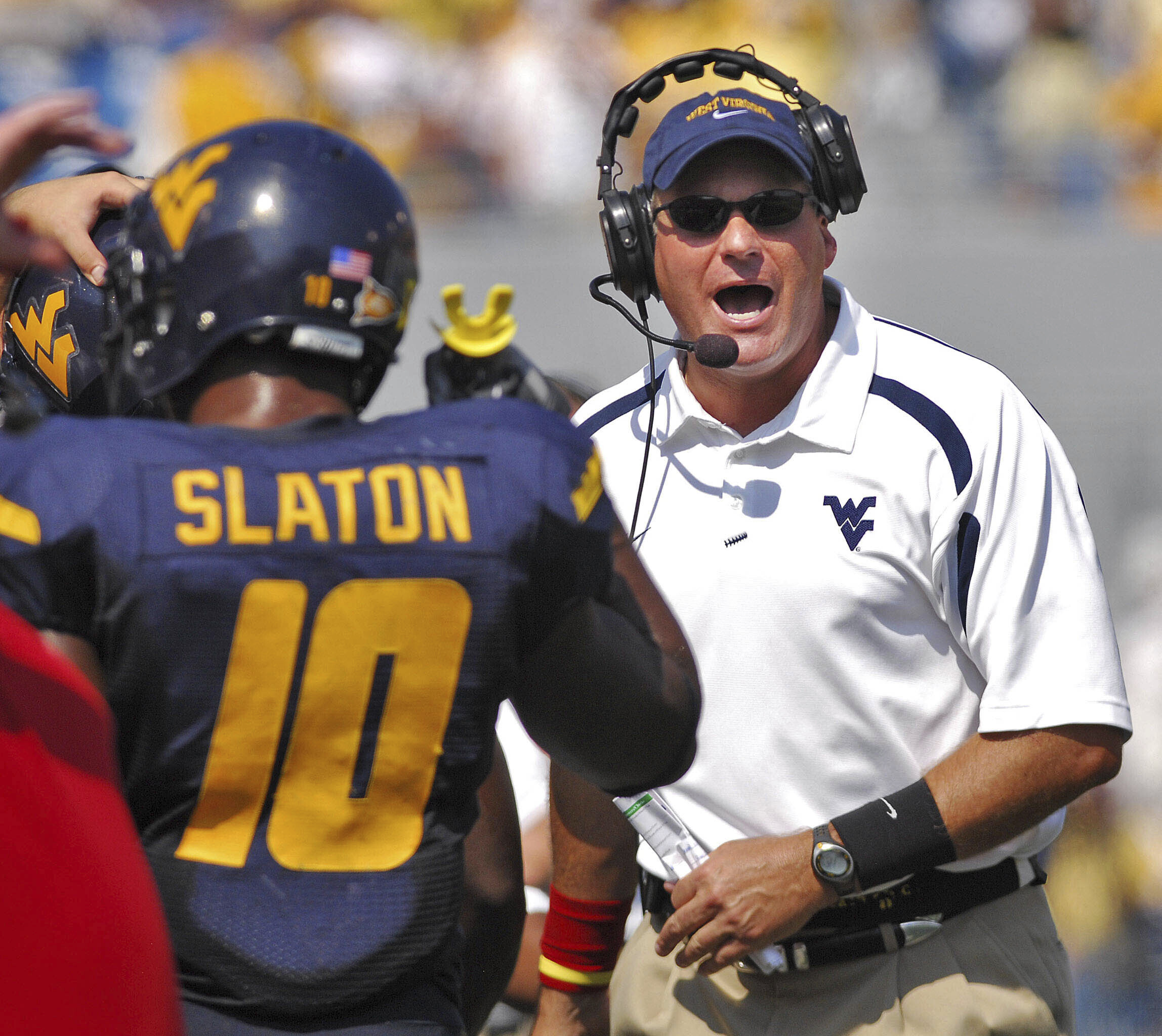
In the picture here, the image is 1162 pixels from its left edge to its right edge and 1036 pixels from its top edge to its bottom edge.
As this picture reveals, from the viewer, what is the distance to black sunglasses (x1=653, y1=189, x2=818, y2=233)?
249 centimetres

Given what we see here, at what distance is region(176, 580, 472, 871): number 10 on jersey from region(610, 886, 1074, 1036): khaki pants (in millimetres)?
1020

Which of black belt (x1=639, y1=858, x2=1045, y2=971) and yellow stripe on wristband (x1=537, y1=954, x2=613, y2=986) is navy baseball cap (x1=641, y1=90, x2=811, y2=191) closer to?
black belt (x1=639, y1=858, x2=1045, y2=971)

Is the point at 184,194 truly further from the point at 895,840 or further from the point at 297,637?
the point at 895,840

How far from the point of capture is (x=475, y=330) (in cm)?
217

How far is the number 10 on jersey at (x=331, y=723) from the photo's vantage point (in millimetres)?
1428

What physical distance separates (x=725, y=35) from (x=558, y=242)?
5.08 ft

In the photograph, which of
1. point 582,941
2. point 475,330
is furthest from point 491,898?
point 475,330

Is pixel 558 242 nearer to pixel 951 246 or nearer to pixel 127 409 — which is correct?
pixel 951 246

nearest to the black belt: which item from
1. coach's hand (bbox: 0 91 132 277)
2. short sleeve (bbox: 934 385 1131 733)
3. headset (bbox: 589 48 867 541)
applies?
short sleeve (bbox: 934 385 1131 733)

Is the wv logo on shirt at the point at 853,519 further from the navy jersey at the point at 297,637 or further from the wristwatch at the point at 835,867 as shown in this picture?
the navy jersey at the point at 297,637

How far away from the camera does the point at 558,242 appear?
7.91 meters

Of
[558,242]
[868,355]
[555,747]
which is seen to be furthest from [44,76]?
[555,747]

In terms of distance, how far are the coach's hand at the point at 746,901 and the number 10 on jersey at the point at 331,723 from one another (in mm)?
765

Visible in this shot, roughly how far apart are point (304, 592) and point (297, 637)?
4cm
